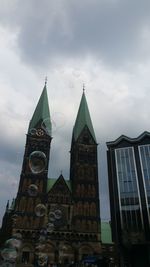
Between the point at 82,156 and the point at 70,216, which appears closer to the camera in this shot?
the point at 70,216

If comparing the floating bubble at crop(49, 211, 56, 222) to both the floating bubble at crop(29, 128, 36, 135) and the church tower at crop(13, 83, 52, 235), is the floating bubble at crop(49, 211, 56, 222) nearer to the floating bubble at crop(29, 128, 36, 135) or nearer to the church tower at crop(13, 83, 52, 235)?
the church tower at crop(13, 83, 52, 235)

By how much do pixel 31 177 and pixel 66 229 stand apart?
15.1 meters

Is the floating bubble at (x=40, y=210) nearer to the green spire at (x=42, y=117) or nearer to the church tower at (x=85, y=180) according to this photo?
the church tower at (x=85, y=180)

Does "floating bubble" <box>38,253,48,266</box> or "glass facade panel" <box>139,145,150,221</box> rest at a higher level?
"glass facade panel" <box>139,145,150,221</box>

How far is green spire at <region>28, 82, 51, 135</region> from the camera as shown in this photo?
6944cm

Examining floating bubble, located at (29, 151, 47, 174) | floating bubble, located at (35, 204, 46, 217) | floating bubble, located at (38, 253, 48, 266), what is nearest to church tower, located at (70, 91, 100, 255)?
floating bubble, located at (35, 204, 46, 217)

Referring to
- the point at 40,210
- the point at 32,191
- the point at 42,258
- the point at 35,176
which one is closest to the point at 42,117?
the point at 35,176

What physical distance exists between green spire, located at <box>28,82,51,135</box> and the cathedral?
14.2 inches

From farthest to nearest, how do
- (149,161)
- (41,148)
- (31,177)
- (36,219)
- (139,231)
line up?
(41,148) → (31,177) → (36,219) → (149,161) → (139,231)

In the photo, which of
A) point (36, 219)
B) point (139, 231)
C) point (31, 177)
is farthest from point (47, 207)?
point (139, 231)

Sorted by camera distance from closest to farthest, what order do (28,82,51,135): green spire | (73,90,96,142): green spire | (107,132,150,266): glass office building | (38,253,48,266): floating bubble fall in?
1. (107,132,150,266): glass office building
2. (38,253,48,266): floating bubble
3. (28,82,51,135): green spire
4. (73,90,96,142): green spire

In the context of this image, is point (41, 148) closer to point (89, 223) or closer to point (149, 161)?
point (89, 223)

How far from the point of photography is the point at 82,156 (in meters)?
66.8

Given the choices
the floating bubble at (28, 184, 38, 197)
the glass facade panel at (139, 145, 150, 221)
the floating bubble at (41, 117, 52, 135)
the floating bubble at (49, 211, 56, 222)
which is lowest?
the floating bubble at (49, 211, 56, 222)
